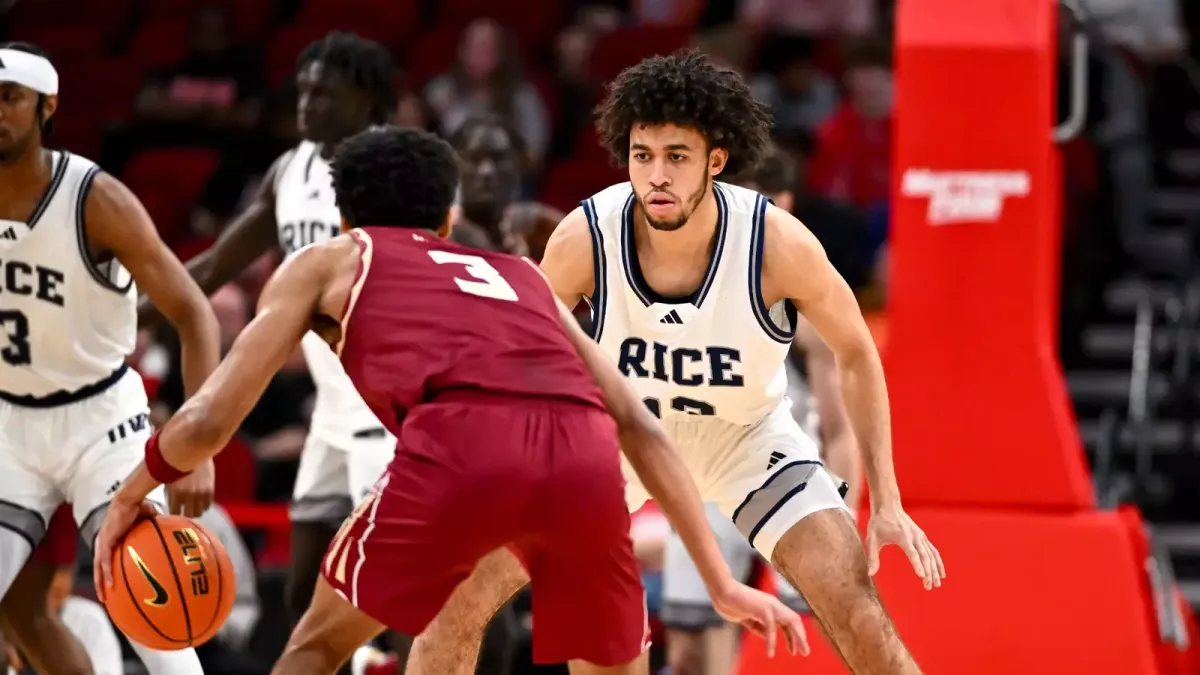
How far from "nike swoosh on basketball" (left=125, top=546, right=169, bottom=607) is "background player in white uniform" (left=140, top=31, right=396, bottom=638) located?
155 centimetres

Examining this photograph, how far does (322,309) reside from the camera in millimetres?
4211

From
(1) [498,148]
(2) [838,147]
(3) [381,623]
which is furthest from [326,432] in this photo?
(2) [838,147]

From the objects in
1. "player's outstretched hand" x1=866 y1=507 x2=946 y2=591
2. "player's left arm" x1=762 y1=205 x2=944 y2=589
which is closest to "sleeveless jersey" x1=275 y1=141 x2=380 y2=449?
"player's left arm" x1=762 y1=205 x2=944 y2=589

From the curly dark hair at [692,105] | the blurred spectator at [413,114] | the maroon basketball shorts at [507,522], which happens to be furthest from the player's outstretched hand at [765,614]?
the blurred spectator at [413,114]

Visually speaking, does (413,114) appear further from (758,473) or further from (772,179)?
(758,473)

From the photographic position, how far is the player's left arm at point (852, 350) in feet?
16.3

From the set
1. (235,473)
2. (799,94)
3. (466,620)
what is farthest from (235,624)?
(799,94)

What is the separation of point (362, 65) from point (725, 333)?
2030mm

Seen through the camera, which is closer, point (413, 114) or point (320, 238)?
point (320, 238)

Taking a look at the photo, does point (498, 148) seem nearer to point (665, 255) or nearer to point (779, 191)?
point (779, 191)

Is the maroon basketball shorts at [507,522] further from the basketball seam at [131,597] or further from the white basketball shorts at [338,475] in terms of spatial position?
the white basketball shorts at [338,475]

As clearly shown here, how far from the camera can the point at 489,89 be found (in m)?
11.2

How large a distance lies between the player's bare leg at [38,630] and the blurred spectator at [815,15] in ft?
22.5

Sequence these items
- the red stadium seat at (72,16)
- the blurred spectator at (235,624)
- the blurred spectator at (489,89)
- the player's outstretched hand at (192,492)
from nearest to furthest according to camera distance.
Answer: the player's outstretched hand at (192,492)
the blurred spectator at (235,624)
the blurred spectator at (489,89)
the red stadium seat at (72,16)
